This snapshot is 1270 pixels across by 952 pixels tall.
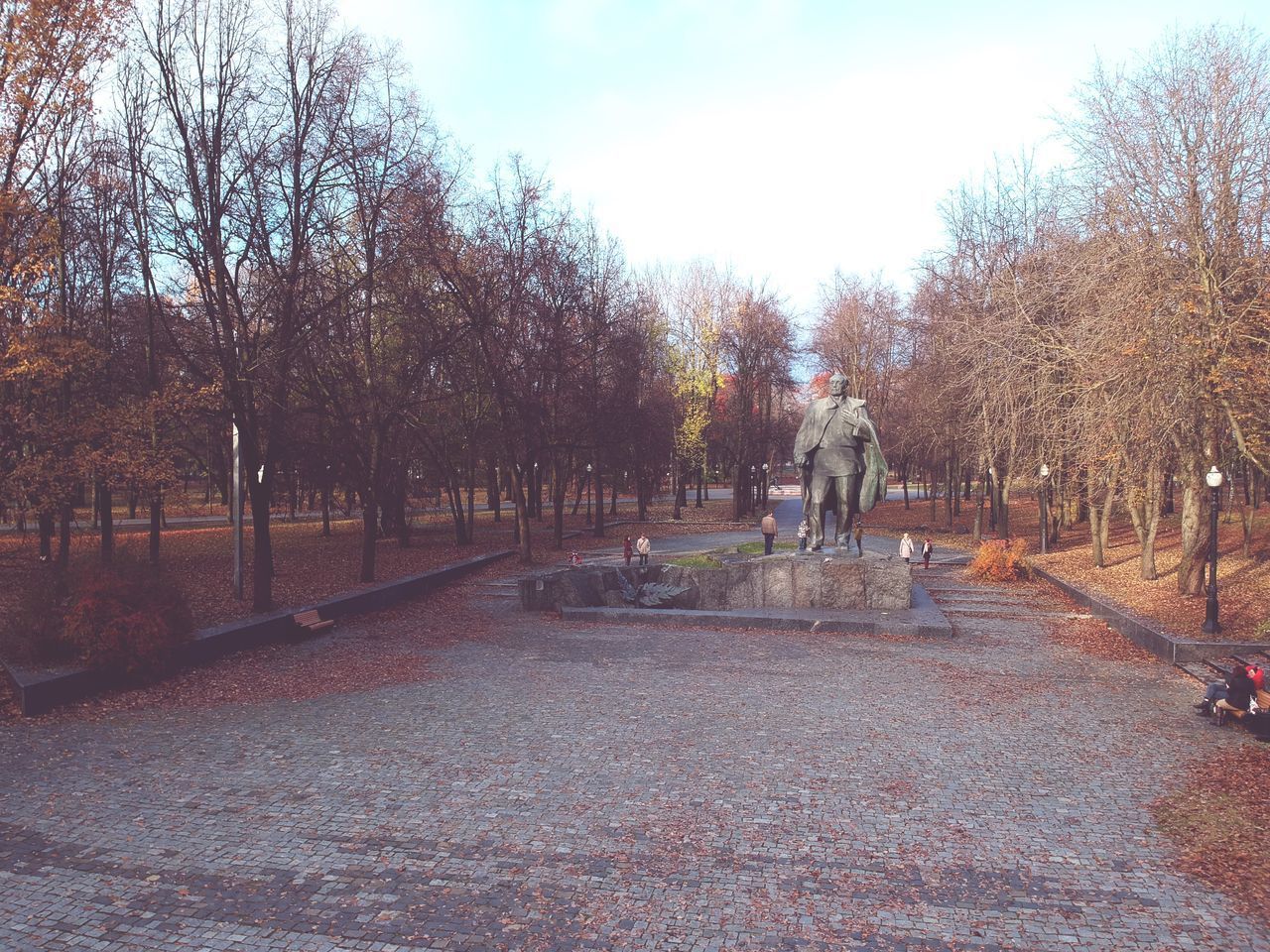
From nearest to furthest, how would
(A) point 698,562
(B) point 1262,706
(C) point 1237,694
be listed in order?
1. (B) point 1262,706
2. (C) point 1237,694
3. (A) point 698,562

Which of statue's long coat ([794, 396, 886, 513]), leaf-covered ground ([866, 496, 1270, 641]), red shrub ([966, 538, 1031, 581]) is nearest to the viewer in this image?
leaf-covered ground ([866, 496, 1270, 641])

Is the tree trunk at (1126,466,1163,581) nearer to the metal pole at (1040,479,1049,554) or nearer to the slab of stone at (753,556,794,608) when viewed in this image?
the metal pole at (1040,479,1049,554)

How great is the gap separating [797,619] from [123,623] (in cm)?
938

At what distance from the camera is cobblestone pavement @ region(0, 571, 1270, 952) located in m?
4.55

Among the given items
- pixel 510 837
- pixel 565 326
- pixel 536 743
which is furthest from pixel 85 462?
pixel 565 326

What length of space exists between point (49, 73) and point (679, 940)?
13405mm

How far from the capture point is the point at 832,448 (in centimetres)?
1545

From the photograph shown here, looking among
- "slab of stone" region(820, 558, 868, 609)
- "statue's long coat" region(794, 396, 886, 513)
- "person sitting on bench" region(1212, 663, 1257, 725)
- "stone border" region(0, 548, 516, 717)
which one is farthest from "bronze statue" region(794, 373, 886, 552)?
"stone border" region(0, 548, 516, 717)

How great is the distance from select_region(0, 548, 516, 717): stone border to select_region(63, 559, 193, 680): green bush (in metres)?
0.25

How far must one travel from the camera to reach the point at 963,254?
1022 inches

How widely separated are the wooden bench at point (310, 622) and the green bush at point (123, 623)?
8.88ft

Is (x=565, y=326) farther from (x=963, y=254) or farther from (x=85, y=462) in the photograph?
(x=85, y=462)

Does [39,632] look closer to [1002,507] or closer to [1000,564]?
[1000,564]

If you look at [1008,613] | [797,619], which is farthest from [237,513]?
[1008,613]
